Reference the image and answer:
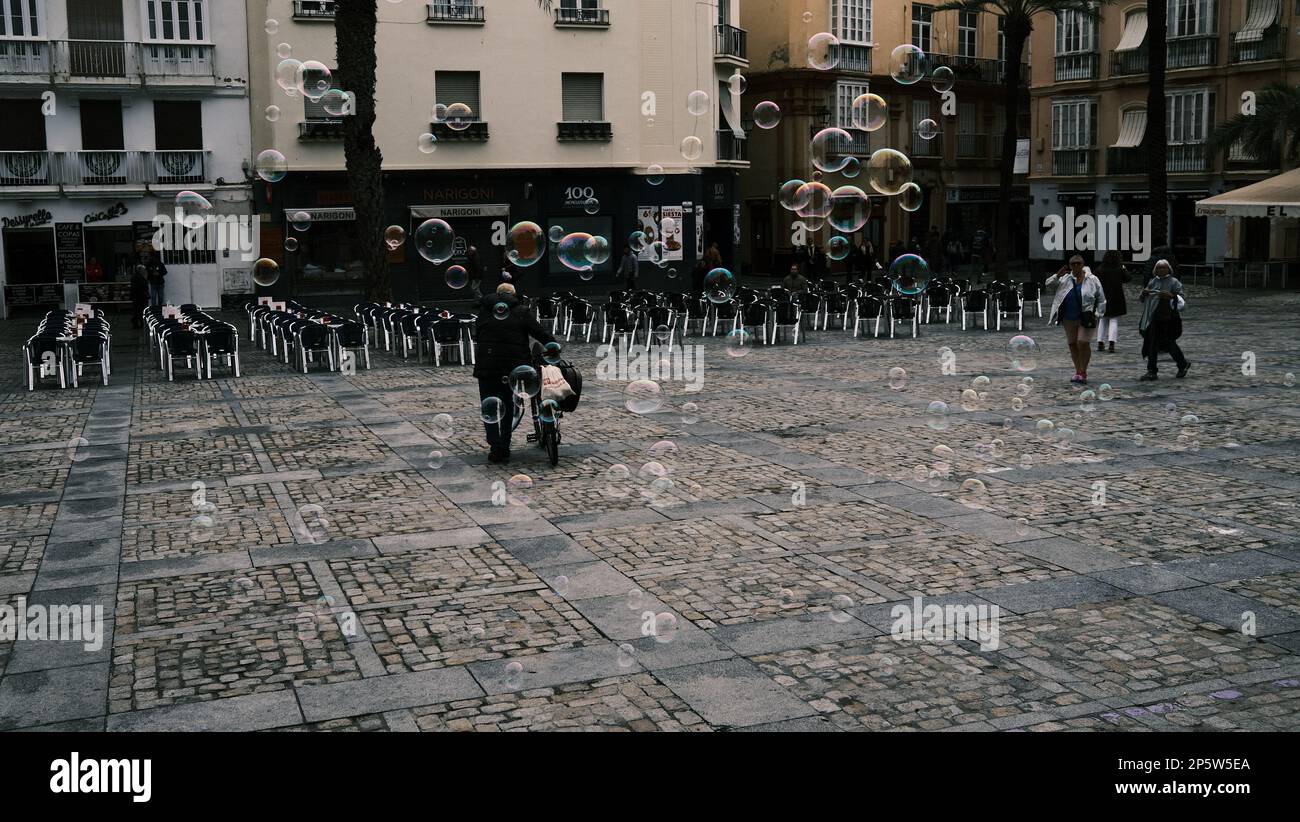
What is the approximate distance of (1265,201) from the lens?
26547mm

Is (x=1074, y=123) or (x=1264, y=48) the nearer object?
(x=1264, y=48)

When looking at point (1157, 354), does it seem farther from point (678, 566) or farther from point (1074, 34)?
point (1074, 34)

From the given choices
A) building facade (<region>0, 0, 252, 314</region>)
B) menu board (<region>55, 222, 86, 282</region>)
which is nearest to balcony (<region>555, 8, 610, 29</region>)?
building facade (<region>0, 0, 252, 314</region>)

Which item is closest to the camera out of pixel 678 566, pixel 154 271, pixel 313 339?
pixel 678 566

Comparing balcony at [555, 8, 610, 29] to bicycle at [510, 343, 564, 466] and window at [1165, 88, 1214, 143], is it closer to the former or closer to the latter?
window at [1165, 88, 1214, 143]

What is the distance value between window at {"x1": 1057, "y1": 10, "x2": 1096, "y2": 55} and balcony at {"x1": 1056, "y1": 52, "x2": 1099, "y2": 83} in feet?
0.55

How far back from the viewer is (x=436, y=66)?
3516cm

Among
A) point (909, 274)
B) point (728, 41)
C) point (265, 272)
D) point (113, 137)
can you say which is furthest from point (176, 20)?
point (909, 274)

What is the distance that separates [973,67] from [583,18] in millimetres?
19814

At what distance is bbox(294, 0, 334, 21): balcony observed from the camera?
33.5 meters

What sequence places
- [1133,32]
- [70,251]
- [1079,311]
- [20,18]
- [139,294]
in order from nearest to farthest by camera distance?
1. [1079,311]
2. [139,294]
3. [20,18]
4. [70,251]
5. [1133,32]

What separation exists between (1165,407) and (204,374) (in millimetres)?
13257

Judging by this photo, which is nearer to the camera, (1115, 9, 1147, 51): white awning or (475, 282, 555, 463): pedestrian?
(475, 282, 555, 463): pedestrian
